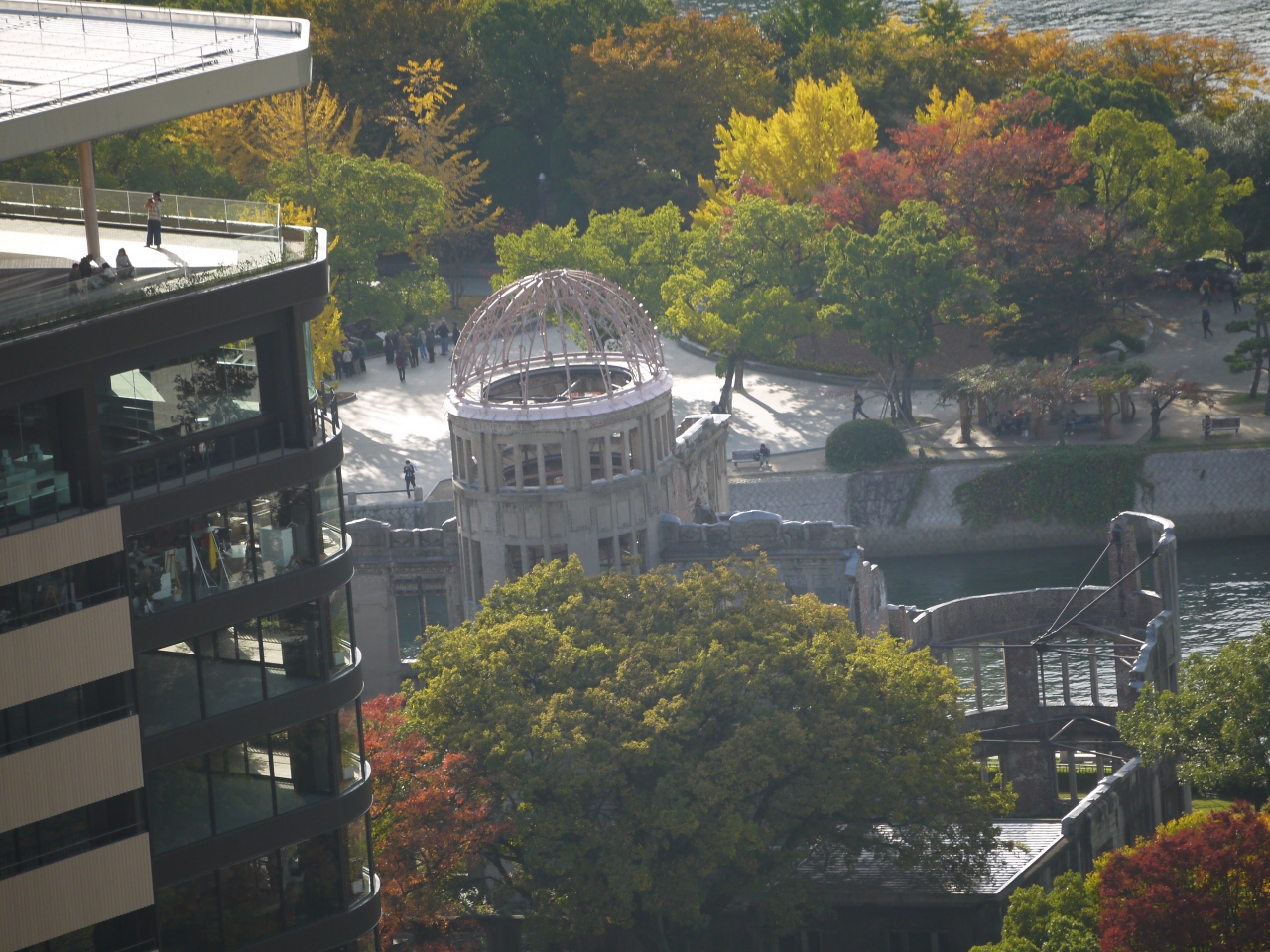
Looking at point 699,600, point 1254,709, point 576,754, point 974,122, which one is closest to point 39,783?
point 576,754

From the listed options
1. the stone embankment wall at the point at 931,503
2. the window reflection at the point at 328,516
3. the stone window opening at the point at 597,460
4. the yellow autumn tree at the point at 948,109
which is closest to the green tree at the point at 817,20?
the yellow autumn tree at the point at 948,109

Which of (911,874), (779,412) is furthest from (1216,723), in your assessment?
(779,412)

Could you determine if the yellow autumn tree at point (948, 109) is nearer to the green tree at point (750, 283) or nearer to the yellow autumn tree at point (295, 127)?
the green tree at point (750, 283)

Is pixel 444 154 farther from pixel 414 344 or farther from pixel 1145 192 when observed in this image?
pixel 1145 192

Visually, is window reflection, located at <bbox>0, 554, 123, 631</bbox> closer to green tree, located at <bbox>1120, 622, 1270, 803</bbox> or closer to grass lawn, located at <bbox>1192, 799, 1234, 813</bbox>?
green tree, located at <bbox>1120, 622, 1270, 803</bbox>

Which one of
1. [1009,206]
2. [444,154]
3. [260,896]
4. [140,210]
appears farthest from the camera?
[444,154]

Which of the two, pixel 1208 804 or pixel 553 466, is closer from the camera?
pixel 1208 804
